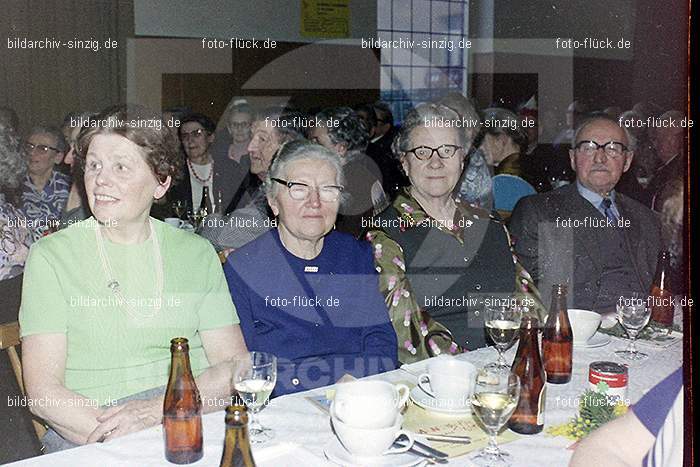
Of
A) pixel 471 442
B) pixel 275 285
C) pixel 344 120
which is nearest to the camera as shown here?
pixel 471 442

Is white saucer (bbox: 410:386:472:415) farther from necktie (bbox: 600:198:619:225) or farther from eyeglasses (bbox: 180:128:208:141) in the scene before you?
eyeglasses (bbox: 180:128:208:141)

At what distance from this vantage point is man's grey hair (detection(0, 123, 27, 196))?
1.90 meters

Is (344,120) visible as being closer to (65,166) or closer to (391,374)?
(65,166)

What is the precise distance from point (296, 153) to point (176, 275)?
1.26ft

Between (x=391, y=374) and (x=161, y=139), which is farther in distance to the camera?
(x=161, y=139)

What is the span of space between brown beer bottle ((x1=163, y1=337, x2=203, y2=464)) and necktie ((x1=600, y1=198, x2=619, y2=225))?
4.31 ft

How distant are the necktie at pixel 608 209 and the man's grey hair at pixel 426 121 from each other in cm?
40

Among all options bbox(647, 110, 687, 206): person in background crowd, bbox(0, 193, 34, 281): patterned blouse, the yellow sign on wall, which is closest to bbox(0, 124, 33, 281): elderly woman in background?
bbox(0, 193, 34, 281): patterned blouse

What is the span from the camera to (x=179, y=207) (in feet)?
8.52

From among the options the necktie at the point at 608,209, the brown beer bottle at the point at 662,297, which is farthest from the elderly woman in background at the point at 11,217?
the necktie at the point at 608,209

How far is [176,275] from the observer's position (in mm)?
1494

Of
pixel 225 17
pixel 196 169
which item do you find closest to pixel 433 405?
pixel 196 169

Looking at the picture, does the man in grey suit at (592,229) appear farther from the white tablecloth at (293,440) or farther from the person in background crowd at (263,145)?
the person in background crowd at (263,145)

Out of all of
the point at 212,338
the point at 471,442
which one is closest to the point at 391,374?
the point at 471,442
